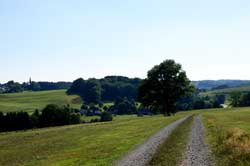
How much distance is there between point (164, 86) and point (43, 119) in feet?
160

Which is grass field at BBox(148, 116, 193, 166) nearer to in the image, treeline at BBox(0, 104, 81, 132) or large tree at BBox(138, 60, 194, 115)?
large tree at BBox(138, 60, 194, 115)

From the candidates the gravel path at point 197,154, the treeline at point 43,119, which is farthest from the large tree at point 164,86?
the gravel path at point 197,154

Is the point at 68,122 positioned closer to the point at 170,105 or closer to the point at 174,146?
the point at 170,105

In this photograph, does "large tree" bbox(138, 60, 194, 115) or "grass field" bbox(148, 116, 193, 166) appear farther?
"large tree" bbox(138, 60, 194, 115)

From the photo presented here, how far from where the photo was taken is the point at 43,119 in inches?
5822

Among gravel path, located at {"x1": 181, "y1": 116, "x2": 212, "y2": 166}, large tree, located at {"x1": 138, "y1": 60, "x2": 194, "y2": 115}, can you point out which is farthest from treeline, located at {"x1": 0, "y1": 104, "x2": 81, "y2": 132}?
gravel path, located at {"x1": 181, "y1": 116, "x2": 212, "y2": 166}

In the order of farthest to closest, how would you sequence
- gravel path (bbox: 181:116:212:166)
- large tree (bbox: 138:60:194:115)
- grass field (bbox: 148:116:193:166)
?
large tree (bbox: 138:60:194:115) < grass field (bbox: 148:116:193:166) < gravel path (bbox: 181:116:212:166)

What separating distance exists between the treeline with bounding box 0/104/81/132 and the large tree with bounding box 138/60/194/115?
1455 inches

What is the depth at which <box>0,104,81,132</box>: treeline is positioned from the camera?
14738 cm

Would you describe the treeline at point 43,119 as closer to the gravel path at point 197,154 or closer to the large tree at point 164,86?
the large tree at point 164,86

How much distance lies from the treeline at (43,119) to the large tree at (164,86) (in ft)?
121

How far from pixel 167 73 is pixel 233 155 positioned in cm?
9491

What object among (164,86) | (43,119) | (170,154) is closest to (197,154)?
(170,154)

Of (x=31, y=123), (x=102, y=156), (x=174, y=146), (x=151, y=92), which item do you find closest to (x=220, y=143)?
(x=174, y=146)
